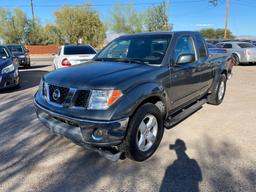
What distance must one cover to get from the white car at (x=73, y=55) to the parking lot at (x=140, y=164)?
4.42 meters

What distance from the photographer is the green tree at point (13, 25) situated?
41.8m

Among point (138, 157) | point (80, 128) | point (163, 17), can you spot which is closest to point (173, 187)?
point (138, 157)

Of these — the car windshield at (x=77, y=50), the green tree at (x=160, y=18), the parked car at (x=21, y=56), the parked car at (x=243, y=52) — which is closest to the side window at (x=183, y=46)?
the car windshield at (x=77, y=50)

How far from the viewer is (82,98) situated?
3080 mm

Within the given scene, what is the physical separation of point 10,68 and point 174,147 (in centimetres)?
625

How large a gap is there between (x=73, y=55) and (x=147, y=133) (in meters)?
6.65

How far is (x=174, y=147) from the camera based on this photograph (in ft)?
13.0

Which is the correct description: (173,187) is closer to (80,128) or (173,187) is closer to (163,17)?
(80,128)

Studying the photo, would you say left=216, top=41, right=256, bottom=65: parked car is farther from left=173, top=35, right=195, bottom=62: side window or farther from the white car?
left=173, top=35, right=195, bottom=62: side window

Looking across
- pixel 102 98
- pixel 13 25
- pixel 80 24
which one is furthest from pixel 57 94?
pixel 13 25

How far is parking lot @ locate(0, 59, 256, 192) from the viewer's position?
9.74 feet

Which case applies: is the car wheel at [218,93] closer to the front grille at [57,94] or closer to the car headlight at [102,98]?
the car headlight at [102,98]

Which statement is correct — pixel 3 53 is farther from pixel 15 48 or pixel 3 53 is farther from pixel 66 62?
pixel 15 48

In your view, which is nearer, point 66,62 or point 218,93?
point 218,93
